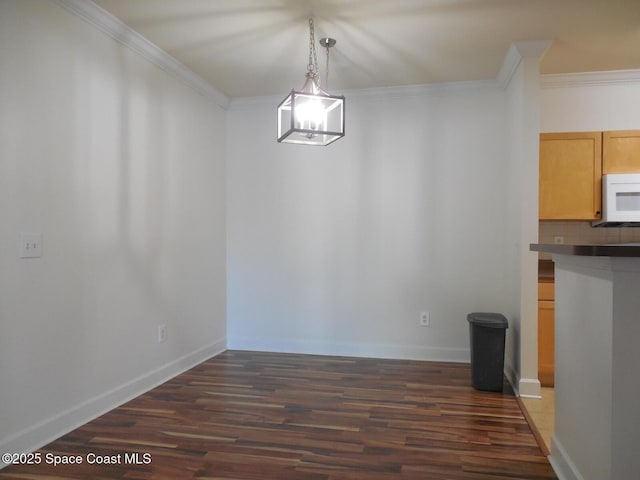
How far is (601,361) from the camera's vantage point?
5.75ft

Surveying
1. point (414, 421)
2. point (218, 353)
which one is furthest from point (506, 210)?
point (218, 353)

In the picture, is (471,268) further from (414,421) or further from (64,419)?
(64,419)

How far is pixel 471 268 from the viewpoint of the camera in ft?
13.8

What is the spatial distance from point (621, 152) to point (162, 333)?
13.3 feet

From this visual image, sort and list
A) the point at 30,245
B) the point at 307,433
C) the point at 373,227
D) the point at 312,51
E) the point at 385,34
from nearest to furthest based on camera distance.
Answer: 1. the point at 30,245
2. the point at 307,433
3. the point at 385,34
4. the point at 312,51
5. the point at 373,227

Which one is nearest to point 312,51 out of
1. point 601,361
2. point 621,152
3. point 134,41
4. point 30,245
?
point 134,41

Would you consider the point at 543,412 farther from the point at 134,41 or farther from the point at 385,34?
the point at 134,41

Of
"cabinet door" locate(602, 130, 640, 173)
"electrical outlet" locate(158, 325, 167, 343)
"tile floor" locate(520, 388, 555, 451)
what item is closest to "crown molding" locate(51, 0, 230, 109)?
"electrical outlet" locate(158, 325, 167, 343)

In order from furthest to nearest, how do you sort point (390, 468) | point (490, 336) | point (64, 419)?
point (490, 336)
point (64, 419)
point (390, 468)

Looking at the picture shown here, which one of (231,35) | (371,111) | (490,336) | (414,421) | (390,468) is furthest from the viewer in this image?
(371,111)

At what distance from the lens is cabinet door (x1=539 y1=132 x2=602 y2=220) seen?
376 cm

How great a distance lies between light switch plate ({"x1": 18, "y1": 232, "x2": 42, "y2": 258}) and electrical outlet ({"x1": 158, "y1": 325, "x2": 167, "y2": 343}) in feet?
4.29

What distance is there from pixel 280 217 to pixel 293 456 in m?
2.61

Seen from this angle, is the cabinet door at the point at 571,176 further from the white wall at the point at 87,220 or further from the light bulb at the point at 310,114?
the white wall at the point at 87,220
